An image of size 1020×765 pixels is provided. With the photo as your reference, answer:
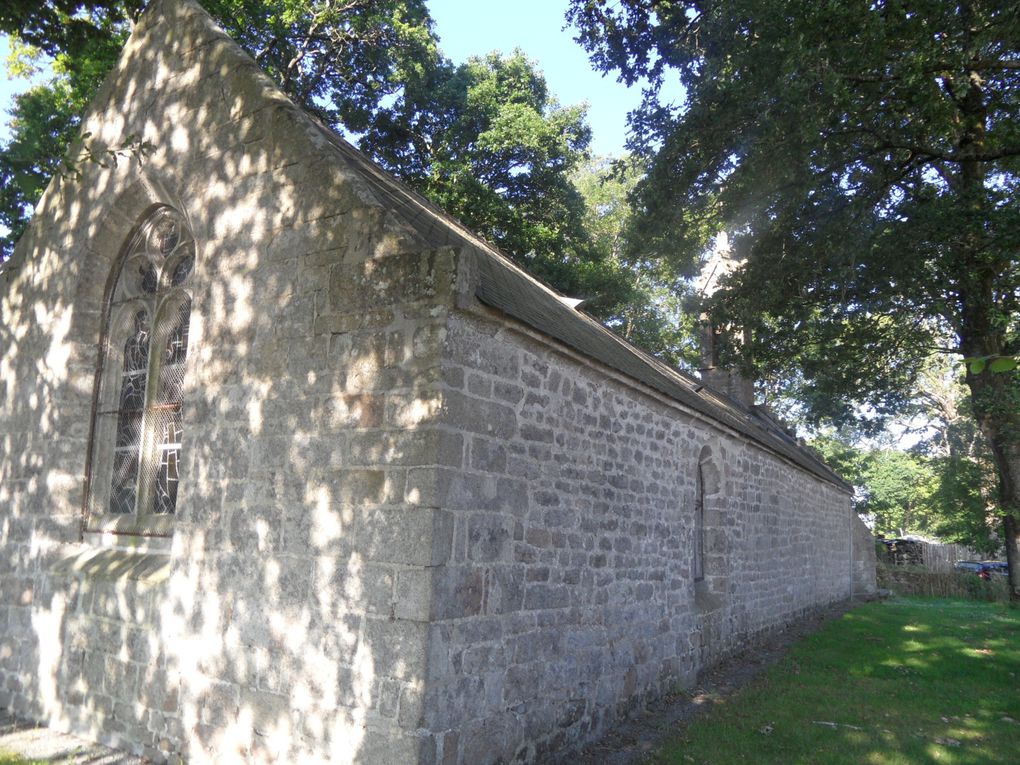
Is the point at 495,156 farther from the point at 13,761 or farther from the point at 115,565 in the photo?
the point at 13,761

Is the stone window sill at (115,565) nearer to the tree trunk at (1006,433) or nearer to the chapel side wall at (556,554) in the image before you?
the chapel side wall at (556,554)

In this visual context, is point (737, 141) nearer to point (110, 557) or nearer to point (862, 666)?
point (862, 666)

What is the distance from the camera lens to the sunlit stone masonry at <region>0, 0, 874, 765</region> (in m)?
5.18

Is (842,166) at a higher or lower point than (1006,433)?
higher

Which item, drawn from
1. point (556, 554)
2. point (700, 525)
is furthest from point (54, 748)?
point (700, 525)

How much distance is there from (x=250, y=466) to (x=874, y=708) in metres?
7.02

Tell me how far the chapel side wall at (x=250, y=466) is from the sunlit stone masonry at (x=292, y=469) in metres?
0.02

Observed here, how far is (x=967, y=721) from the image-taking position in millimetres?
7973

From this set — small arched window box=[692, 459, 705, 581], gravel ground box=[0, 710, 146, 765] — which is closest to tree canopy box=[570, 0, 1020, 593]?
small arched window box=[692, 459, 705, 581]

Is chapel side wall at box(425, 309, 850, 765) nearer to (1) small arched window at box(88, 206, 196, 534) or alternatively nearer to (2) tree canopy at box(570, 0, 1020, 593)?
(1) small arched window at box(88, 206, 196, 534)

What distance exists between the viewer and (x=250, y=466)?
19.3 ft

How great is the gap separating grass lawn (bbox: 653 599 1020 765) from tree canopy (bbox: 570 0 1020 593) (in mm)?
4657

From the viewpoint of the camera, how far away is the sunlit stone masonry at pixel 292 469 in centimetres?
518

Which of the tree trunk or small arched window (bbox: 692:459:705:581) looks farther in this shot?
the tree trunk
